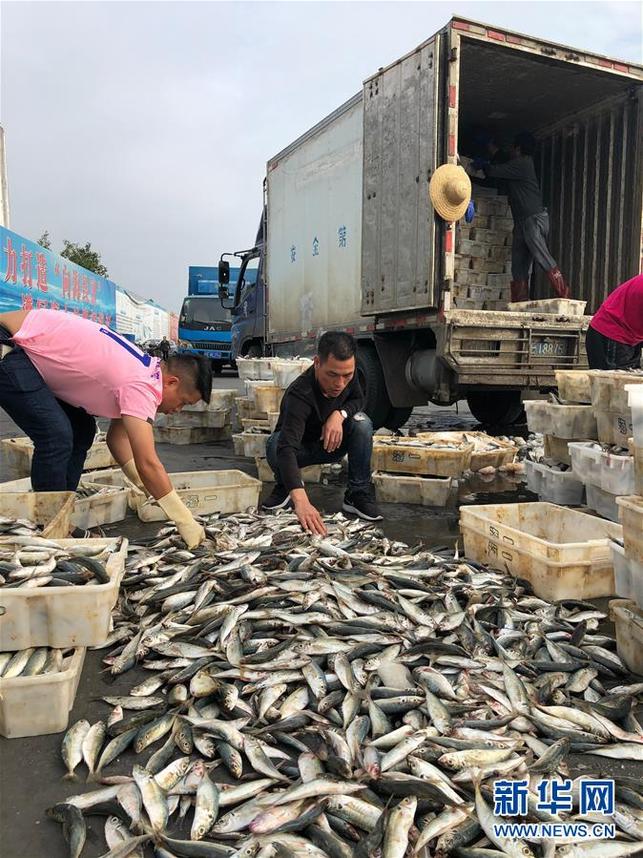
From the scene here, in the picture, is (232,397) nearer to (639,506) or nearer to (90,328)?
(90,328)

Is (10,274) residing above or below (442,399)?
above

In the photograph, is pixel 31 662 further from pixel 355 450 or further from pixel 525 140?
pixel 525 140

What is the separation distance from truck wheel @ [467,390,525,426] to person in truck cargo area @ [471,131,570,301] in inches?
68.5

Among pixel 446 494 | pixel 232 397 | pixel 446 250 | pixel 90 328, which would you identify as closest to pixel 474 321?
pixel 446 250

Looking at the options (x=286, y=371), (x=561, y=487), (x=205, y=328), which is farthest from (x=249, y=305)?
(x=205, y=328)

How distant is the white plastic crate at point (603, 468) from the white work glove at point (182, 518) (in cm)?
279

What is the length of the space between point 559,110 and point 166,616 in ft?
28.6

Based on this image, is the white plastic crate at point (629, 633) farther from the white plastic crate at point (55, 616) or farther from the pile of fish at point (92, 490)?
the pile of fish at point (92, 490)

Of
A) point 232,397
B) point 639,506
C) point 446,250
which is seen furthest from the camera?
point 232,397

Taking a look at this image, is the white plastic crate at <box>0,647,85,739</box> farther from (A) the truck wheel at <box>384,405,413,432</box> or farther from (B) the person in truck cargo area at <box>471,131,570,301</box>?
(B) the person in truck cargo area at <box>471,131,570,301</box>

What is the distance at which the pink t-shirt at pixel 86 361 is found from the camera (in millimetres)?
3806

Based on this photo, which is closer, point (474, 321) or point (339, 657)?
point (339, 657)

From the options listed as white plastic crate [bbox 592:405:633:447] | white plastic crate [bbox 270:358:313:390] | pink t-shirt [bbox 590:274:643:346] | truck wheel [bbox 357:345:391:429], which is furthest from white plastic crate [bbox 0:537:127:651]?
truck wheel [bbox 357:345:391:429]

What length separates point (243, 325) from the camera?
13.2 m
